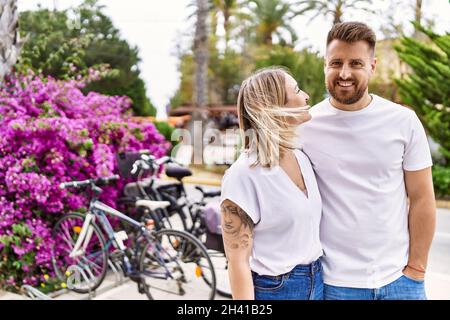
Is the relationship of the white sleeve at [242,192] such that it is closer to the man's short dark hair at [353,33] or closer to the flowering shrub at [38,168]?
the man's short dark hair at [353,33]

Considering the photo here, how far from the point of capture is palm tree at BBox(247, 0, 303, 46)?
35.5 m

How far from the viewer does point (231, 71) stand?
130ft

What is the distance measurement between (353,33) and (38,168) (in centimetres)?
358

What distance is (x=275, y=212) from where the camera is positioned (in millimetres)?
1742

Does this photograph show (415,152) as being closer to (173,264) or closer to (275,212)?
(275,212)

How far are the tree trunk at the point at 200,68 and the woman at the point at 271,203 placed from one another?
13.9 meters

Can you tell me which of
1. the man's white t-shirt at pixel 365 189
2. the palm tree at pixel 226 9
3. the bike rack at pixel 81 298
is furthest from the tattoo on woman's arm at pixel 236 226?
the palm tree at pixel 226 9

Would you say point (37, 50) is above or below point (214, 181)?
above

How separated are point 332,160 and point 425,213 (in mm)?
441

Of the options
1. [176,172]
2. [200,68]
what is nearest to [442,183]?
[200,68]

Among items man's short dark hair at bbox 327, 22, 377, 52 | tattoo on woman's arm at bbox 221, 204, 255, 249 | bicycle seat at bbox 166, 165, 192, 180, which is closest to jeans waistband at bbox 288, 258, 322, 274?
tattoo on woman's arm at bbox 221, 204, 255, 249

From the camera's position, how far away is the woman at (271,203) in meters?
1.73
